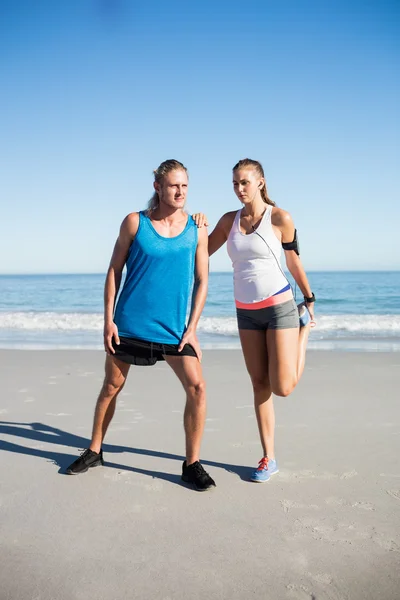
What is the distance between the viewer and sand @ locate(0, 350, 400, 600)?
234 centimetres

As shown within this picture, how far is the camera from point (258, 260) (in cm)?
345

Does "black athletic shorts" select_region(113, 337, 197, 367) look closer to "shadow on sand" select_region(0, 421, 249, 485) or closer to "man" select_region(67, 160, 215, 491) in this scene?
"man" select_region(67, 160, 215, 491)

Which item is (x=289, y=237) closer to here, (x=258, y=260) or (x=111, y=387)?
(x=258, y=260)

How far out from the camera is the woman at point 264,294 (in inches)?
136

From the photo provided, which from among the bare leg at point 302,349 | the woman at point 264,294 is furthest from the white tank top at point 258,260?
the bare leg at point 302,349

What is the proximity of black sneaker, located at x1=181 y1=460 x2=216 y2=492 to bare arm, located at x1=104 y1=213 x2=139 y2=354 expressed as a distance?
91 centimetres

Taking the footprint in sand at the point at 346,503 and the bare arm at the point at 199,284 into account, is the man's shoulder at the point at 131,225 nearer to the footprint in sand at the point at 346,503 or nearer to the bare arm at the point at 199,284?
the bare arm at the point at 199,284

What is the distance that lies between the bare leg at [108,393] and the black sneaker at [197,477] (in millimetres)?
629

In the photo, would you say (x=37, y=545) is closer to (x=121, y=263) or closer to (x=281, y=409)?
(x=121, y=263)

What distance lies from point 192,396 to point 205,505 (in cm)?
67

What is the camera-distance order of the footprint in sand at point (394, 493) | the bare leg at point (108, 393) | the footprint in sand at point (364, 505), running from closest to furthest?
the footprint in sand at point (364, 505) < the footprint in sand at point (394, 493) < the bare leg at point (108, 393)

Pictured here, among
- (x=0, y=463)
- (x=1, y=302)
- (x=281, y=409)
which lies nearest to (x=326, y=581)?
(x=0, y=463)

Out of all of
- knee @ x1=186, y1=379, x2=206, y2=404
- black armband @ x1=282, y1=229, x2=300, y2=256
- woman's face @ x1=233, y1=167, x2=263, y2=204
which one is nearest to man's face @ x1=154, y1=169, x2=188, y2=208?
woman's face @ x1=233, y1=167, x2=263, y2=204

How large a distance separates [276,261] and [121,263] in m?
1.01
